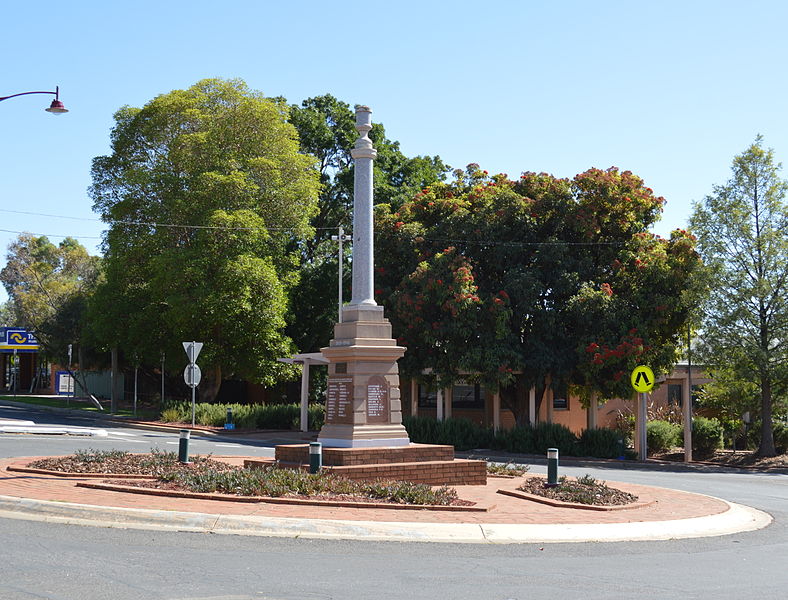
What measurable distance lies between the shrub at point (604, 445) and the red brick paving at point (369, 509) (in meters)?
12.8

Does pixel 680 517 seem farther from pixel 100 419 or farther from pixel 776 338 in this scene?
pixel 100 419

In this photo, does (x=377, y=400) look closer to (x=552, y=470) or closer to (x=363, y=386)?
(x=363, y=386)

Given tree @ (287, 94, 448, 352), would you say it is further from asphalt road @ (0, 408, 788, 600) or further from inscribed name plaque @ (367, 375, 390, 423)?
asphalt road @ (0, 408, 788, 600)

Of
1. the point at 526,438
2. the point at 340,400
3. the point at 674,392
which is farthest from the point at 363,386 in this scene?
the point at 674,392

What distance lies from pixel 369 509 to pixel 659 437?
69.4 feet

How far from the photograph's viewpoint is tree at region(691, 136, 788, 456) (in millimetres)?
28156

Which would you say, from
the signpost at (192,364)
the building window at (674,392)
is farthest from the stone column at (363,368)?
the building window at (674,392)

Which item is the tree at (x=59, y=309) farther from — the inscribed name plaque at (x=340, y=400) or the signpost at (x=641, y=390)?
the inscribed name plaque at (x=340, y=400)

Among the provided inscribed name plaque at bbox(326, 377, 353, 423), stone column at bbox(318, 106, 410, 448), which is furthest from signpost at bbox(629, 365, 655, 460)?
inscribed name plaque at bbox(326, 377, 353, 423)

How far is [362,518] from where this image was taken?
11484 millimetres

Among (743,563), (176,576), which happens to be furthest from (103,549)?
(743,563)

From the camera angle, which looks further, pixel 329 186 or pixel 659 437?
pixel 329 186

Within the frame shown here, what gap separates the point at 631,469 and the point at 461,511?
14551 millimetres

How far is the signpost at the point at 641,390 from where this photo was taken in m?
26.1
